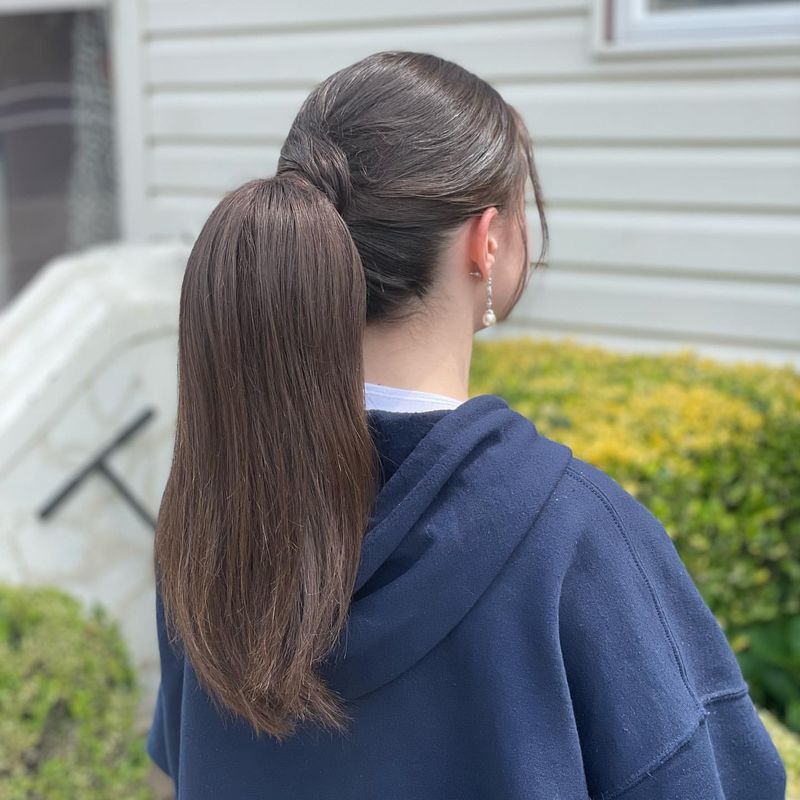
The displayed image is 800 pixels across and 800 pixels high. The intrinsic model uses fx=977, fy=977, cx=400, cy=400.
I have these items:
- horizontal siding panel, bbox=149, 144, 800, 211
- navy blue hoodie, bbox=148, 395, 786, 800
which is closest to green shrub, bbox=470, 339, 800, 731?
horizontal siding panel, bbox=149, 144, 800, 211

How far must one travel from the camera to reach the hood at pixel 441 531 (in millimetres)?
1132

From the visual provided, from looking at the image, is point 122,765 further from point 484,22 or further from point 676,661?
point 484,22

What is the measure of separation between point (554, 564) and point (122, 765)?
2.13m

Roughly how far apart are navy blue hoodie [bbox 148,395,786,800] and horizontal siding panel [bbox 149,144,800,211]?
8.18ft

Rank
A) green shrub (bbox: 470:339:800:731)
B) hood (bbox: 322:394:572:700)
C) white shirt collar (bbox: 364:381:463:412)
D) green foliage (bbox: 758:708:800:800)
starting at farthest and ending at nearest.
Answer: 1. green shrub (bbox: 470:339:800:731)
2. green foliage (bbox: 758:708:800:800)
3. white shirt collar (bbox: 364:381:463:412)
4. hood (bbox: 322:394:572:700)

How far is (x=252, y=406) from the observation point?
3.88ft

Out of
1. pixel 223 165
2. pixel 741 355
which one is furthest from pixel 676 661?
pixel 223 165

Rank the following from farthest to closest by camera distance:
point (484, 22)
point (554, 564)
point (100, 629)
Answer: point (484, 22) → point (100, 629) → point (554, 564)

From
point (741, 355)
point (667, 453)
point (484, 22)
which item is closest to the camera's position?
point (667, 453)

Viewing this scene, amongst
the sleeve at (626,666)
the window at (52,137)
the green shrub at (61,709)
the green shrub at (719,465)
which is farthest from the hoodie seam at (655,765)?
the window at (52,137)

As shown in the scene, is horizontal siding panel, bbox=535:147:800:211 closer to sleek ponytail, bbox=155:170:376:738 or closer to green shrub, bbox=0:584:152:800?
green shrub, bbox=0:584:152:800

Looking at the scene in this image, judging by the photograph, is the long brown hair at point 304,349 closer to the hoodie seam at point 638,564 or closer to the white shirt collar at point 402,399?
the white shirt collar at point 402,399

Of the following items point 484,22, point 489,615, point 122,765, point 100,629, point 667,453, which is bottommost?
point 122,765

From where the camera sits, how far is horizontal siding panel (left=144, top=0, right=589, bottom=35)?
3672 millimetres
